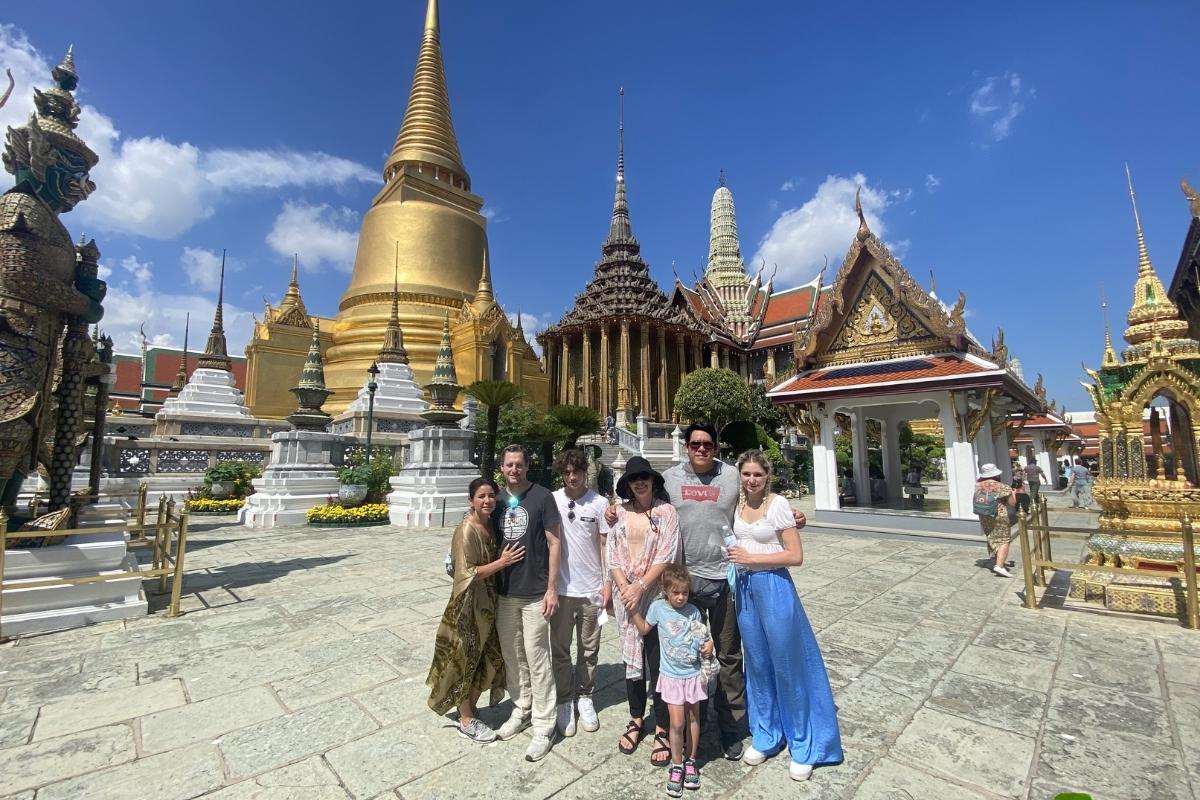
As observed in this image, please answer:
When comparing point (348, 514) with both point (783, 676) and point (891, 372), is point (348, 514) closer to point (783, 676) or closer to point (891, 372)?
point (783, 676)

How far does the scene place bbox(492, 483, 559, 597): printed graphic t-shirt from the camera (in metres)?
2.85

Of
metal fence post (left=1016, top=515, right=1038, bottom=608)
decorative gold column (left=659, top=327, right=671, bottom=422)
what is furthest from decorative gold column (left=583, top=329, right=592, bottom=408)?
metal fence post (left=1016, top=515, right=1038, bottom=608)

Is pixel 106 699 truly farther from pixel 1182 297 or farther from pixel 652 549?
pixel 1182 297

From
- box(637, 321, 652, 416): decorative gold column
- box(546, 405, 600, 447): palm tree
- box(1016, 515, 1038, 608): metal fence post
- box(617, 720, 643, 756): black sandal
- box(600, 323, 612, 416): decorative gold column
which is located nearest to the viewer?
box(617, 720, 643, 756): black sandal

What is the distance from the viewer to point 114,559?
5.05 meters

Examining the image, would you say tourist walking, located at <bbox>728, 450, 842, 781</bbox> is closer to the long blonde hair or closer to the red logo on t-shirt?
the long blonde hair

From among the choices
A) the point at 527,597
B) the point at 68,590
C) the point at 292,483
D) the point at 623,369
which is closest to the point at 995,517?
the point at 527,597

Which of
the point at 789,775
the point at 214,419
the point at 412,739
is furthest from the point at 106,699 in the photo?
the point at 214,419

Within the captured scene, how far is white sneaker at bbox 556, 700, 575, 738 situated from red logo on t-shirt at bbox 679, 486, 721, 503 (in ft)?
4.32

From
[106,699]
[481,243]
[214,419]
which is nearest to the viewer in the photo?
[106,699]

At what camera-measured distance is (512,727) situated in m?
2.86

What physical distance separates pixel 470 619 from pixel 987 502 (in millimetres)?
7092

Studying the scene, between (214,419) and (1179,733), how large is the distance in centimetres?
2001

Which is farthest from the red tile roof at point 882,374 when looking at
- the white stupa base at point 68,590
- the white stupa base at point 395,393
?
the white stupa base at point 395,393
